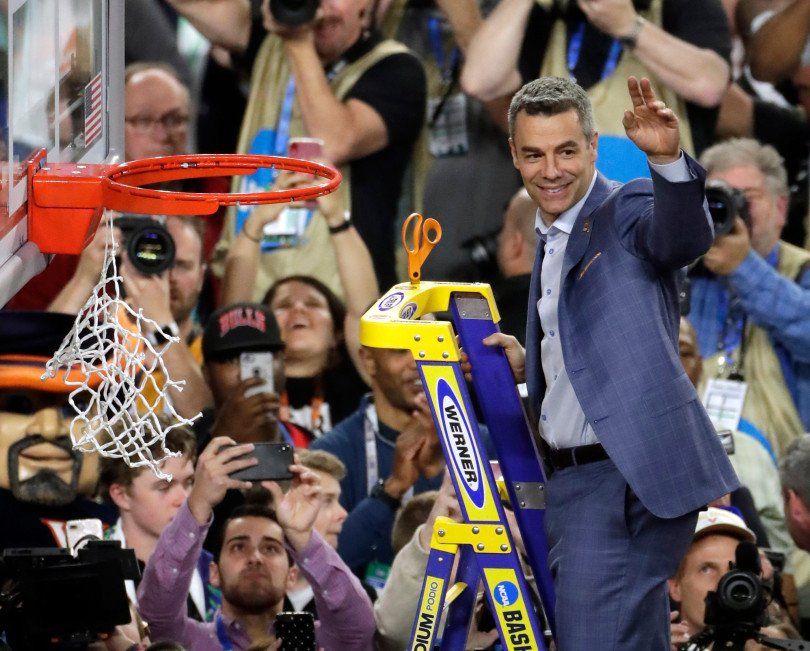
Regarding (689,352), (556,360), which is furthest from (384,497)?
(556,360)

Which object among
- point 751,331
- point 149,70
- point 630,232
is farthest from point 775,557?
point 149,70

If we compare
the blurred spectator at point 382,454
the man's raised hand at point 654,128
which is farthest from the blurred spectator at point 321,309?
the man's raised hand at point 654,128

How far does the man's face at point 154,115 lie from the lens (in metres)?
6.95

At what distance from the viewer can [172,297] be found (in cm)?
667

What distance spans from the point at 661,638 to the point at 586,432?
56cm

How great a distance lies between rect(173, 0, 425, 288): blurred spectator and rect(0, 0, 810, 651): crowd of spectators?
0.01 metres

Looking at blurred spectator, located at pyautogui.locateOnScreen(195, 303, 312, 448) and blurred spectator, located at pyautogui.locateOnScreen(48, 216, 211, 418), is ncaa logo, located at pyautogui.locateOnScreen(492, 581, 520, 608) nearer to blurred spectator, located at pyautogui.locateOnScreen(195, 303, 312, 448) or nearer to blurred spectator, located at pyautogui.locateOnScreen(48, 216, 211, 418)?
blurred spectator, located at pyautogui.locateOnScreen(195, 303, 312, 448)

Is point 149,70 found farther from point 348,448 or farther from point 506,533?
point 506,533

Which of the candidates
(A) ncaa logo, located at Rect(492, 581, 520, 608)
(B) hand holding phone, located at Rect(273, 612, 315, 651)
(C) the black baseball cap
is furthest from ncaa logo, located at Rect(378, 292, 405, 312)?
(C) the black baseball cap

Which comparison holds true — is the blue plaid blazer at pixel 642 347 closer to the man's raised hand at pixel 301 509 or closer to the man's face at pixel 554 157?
the man's face at pixel 554 157

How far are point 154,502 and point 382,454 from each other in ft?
3.37

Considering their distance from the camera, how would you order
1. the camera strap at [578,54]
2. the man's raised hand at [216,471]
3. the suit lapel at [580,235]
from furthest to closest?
the camera strap at [578,54], the man's raised hand at [216,471], the suit lapel at [580,235]

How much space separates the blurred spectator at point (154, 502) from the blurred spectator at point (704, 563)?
1.72 m

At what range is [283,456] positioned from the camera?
4898mm
